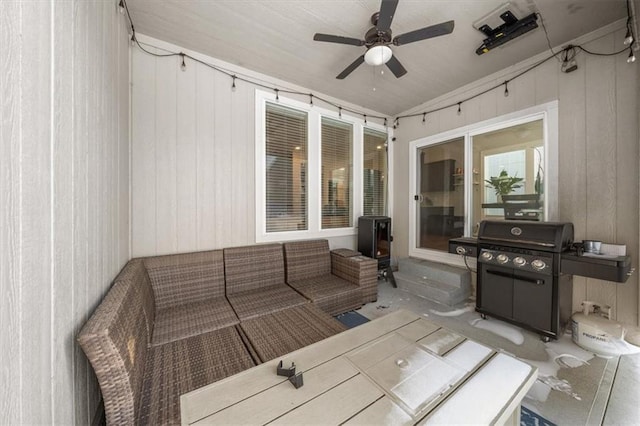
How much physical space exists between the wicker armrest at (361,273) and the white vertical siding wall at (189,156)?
1225mm

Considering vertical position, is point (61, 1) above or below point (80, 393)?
above

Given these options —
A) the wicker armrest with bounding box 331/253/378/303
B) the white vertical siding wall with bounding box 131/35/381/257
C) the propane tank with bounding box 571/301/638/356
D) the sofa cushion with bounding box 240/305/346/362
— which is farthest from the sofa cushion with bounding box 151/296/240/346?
the propane tank with bounding box 571/301/638/356

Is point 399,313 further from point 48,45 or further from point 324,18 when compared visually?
point 324,18

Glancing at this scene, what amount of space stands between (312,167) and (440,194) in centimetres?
215

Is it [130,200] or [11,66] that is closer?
[11,66]

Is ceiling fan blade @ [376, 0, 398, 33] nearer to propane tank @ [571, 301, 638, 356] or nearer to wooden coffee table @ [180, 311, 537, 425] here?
wooden coffee table @ [180, 311, 537, 425]

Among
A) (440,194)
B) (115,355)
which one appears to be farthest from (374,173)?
(115,355)

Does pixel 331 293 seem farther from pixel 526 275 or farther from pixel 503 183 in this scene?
pixel 503 183

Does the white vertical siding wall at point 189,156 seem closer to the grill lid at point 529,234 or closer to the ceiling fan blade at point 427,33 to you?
the ceiling fan blade at point 427,33

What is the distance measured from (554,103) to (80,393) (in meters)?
4.44

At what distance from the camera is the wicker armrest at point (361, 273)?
2.84m

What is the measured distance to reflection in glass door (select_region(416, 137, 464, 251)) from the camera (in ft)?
11.4

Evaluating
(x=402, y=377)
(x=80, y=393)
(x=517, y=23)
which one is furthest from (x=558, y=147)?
(x=80, y=393)

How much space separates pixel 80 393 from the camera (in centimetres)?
101
